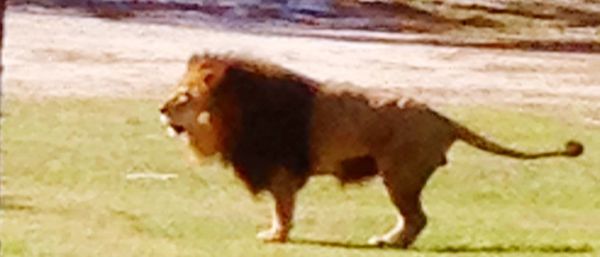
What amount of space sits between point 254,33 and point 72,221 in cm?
773

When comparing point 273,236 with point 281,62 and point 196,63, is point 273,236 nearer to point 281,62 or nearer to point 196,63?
point 196,63

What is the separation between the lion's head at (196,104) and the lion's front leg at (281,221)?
32cm

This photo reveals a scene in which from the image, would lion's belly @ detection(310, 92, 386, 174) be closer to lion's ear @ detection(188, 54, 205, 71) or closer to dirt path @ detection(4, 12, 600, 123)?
lion's ear @ detection(188, 54, 205, 71)

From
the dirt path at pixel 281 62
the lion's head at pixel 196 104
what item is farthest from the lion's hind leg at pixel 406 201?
the dirt path at pixel 281 62

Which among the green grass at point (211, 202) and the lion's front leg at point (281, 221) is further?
the lion's front leg at point (281, 221)

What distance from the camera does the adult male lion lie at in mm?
5965

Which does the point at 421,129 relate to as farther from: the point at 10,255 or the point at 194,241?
the point at 10,255

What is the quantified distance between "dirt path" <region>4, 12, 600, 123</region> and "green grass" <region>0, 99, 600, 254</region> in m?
1.45

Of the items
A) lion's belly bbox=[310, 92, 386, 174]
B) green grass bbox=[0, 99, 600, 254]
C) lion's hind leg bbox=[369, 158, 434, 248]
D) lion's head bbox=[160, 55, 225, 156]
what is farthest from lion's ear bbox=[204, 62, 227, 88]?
lion's hind leg bbox=[369, 158, 434, 248]

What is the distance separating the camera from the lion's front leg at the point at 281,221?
6.06 m

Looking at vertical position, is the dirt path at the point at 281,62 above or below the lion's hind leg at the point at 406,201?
below

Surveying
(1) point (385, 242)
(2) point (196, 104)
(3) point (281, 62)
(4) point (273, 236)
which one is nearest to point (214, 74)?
(2) point (196, 104)

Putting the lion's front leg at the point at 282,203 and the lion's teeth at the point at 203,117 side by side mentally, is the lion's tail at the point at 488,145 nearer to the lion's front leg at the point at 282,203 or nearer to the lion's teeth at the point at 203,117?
the lion's front leg at the point at 282,203

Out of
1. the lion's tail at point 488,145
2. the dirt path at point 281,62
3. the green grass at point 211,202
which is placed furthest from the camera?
the dirt path at point 281,62
